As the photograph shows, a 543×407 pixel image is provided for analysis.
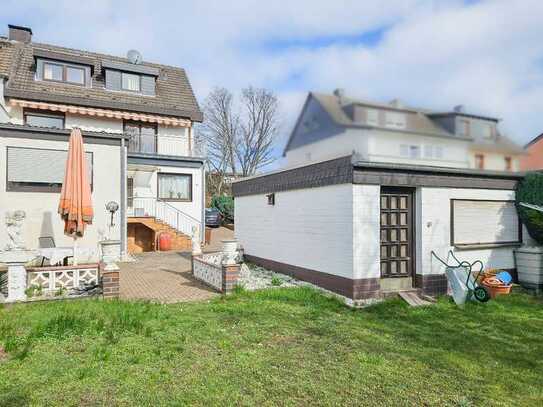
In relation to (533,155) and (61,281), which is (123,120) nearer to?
(61,281)

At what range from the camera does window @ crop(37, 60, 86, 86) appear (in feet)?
60.3

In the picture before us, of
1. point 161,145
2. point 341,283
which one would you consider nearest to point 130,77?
point 161,145

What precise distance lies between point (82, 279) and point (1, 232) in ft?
18.9

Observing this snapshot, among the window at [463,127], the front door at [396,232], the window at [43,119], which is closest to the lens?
the window at [463,127]

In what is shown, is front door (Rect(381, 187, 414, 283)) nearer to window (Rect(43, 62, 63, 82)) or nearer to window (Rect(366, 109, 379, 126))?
window (Rect(366, 109, 379, 126))

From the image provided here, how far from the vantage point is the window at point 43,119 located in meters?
17.6

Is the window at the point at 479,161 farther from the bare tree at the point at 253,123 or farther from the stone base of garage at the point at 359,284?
the stone base of garage at the point at 359,284

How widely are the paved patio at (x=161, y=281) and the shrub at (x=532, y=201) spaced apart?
8.57 metres

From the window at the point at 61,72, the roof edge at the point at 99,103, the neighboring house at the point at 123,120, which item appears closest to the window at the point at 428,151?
the neighboring house at the point at 123,120

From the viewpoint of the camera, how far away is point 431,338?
5496 millimetres

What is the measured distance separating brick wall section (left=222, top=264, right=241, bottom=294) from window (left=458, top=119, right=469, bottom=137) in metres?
6.54

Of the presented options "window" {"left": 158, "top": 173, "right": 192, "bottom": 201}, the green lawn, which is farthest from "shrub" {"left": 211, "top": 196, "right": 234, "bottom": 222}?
the green lawn

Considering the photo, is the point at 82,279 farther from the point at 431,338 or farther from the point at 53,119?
the point at 53,119

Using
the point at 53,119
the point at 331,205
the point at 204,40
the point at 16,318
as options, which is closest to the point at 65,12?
the point at 204,40
